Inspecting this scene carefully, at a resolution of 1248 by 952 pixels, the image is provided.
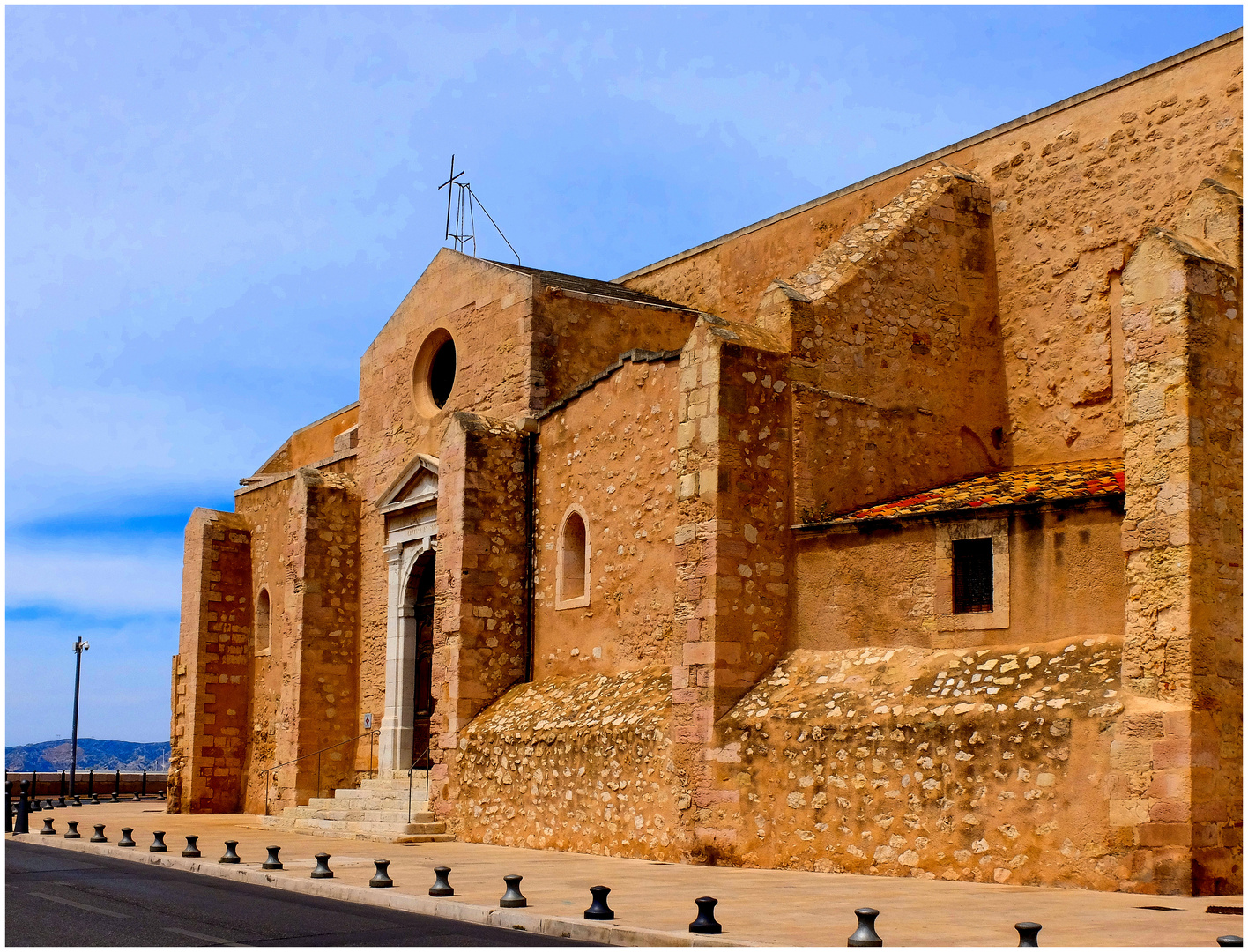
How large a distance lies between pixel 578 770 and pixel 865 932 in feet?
24.2

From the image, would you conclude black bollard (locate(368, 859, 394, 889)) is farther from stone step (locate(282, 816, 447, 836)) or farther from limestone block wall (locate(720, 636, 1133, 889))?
stone step (locate(282, 816, 447, 836))

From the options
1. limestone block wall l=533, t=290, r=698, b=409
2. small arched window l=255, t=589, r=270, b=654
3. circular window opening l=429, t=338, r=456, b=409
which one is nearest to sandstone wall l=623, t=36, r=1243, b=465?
limestone block wall l=533, t=290, r=698, b=409

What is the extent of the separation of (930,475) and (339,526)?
984cm

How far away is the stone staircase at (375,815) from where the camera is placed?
53.0ft

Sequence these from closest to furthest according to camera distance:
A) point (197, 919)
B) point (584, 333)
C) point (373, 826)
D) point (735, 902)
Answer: point (197, 919) < point (735, 902) < point (373, 826) < point (584, 333)

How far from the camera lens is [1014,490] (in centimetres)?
1261

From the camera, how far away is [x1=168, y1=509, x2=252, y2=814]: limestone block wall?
23.4 metres

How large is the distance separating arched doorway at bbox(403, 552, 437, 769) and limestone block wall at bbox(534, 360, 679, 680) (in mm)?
2936

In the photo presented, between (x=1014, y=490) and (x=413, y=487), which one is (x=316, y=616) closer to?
(x=413, y=487)

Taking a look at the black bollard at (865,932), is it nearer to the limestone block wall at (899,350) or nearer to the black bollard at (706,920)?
the black bollard at (706,920)

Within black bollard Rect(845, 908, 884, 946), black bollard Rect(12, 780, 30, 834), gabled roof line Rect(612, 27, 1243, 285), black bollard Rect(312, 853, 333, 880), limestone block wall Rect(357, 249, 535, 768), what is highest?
gabled roof line Rect(612, 27, 1243, 285)

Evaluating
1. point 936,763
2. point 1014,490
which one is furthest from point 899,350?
point 936,763

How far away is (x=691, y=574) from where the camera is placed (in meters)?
13.0

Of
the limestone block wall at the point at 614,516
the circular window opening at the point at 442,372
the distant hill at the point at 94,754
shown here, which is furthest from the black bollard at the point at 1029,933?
the distant hill at the point at 94,754
